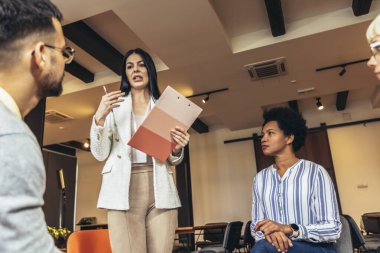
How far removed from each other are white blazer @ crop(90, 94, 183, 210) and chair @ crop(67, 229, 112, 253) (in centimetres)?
30

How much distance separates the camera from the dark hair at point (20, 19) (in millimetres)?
655

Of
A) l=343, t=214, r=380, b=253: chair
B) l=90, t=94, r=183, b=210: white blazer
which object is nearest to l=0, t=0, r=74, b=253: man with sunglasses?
l=90, t=94, r=183, b=210: white blazer

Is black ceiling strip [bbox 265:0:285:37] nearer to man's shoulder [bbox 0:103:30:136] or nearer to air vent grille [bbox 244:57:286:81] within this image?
air vent grille [bbox 244:57:286:81]

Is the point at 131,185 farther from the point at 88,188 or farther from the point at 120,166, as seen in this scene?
the point at 88,188

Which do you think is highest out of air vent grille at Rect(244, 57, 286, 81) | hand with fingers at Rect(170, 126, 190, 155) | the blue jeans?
air vent grille at Rect(244, 57, 286, 81)

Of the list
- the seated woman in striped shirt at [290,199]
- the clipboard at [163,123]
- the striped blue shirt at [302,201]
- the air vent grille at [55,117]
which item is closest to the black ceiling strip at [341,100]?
the air vent grille at [55,117]

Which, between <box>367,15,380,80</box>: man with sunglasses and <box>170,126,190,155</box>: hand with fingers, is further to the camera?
<box>170,126,190,155</box>: hand with fingers

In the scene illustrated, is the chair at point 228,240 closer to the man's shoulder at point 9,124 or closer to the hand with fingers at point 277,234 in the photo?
the hand with fingers at point 277,234

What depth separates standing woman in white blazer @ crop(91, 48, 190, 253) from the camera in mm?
1296

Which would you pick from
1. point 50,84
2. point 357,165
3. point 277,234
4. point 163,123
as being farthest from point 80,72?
point 357,165

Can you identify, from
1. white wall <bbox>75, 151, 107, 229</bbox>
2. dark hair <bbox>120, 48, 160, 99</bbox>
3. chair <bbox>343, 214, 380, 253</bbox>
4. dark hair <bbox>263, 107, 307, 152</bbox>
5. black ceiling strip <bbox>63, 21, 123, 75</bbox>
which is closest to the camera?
dark hair <bbox>120, 48, 160, 99</bbox>

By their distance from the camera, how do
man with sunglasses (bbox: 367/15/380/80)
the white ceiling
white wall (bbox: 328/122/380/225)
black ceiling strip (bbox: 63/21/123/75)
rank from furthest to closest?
white wall (bbox: 328/122/380/225), black ceiling strip (bbox: 63/21/123/75), the white ceiling, man with sunglasses (bbox: 367/15/380/80)

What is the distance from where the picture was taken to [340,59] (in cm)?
482

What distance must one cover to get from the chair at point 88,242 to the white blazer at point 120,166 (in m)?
0.30
